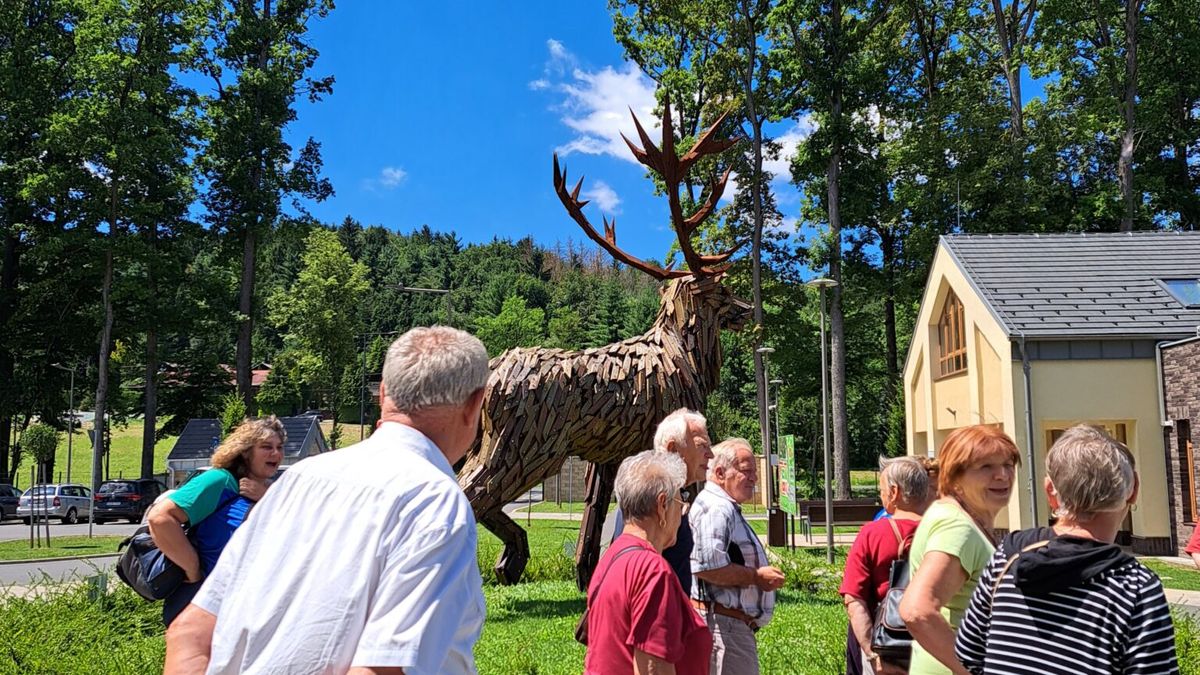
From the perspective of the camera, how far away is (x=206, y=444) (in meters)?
31.4

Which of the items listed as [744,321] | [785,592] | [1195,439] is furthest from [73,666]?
[1195,439]

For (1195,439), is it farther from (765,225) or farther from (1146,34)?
(1146,34)

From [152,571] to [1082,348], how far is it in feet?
59.1

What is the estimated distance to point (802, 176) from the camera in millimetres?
30344

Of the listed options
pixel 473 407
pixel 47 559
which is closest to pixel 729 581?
pixel 473 407

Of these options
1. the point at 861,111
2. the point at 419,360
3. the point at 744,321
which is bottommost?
the point at 419,360

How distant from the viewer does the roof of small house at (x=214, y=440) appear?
30.6 meters

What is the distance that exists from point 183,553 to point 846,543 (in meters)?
17.9

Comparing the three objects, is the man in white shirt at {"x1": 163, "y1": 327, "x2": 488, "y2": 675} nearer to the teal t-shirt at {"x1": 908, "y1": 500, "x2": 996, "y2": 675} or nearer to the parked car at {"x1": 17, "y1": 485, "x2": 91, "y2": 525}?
the teal t-shirt at {"x1": 908, "y1": 500, "x2": 996, "y2": 675}

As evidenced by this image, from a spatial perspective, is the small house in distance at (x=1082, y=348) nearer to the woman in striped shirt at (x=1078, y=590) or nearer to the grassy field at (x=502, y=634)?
the grassy field at (x=502, y=634)

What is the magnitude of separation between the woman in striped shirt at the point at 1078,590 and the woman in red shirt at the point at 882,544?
1.38m

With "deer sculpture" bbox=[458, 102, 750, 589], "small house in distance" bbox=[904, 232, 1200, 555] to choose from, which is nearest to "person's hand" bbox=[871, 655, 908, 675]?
"deer sculpture" bbox=[458, 102, 750, 589]

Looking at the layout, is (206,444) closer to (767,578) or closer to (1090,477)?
(767,578)

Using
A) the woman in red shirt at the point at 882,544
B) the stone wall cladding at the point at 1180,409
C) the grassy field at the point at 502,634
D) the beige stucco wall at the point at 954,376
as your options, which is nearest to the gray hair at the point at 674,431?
the woman in red shirt at the point at 882,544
